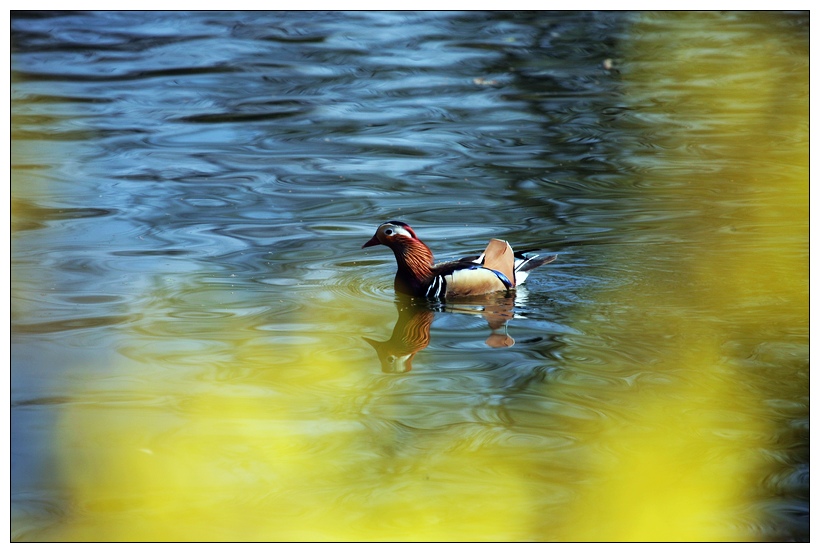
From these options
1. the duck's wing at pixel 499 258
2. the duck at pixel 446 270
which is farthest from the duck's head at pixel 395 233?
the duck's wing at pixel 499 258

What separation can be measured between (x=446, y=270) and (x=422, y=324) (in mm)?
436

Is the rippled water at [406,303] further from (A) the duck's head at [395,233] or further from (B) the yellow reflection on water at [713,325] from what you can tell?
(A) the duck's head at [395,233]

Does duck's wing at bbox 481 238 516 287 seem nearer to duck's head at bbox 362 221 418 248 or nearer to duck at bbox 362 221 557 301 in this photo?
duck at bbox 362 221 557 301

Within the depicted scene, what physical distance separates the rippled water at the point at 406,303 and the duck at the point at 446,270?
113mm

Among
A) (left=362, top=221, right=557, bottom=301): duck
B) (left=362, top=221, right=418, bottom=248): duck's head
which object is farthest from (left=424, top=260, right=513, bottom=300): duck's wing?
(left=362, top=221, right=418, bottom=248): duck's head

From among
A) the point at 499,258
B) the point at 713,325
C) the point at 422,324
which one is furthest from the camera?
the point at 499,258

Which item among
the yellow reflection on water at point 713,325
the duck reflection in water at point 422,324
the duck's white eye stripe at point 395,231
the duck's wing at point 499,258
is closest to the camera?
the yellow reflection on water at point 713,325

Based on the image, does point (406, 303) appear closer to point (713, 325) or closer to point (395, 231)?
point (395, 231)

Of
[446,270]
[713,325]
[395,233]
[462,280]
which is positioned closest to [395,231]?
[395,233]

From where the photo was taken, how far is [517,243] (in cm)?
711

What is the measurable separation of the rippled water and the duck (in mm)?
113

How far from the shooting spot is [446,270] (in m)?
6.32

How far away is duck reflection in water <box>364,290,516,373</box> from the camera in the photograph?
559 centimetres

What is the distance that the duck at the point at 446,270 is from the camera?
6301 mm
